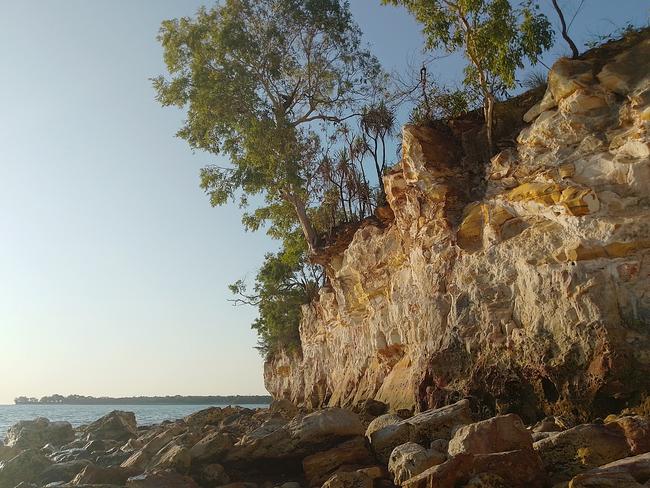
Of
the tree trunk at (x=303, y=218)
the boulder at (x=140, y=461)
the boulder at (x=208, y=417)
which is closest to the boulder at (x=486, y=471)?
the boulder at (x=140, y=461)

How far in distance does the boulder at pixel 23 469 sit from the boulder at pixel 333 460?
7502 mm

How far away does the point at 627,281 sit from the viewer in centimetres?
1072

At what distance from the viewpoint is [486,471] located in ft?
22.7

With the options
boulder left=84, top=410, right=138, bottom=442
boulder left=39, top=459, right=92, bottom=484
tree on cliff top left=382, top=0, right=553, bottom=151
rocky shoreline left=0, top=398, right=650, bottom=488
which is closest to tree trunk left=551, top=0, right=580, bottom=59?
tree on cliff top left=382, top=0, right=553, bottom=151

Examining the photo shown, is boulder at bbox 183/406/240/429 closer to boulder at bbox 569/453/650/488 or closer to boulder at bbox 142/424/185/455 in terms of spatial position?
boulder at bbox 142/424/185/455

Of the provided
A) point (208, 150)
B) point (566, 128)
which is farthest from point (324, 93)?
point (566, 128)

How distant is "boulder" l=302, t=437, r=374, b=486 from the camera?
30.8 ft

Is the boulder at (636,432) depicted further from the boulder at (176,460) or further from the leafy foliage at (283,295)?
the leafy foliage at (283,295)

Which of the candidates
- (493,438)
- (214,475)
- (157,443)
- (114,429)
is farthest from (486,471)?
(114,429)

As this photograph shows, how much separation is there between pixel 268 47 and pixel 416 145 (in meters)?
8.83

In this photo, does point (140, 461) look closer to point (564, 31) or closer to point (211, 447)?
point (211, 447)

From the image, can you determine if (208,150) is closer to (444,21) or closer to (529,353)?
(444,21)

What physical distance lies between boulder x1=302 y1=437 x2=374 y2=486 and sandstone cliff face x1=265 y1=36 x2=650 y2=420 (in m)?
3.61

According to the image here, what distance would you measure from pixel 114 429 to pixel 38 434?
128 inches
